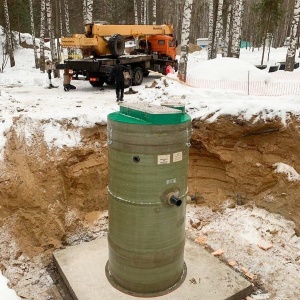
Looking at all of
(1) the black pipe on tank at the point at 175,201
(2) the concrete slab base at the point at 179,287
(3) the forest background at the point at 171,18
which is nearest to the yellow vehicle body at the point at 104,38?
(3) the forest background at the point at 171,18

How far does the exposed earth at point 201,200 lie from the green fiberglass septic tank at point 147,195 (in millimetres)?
1512

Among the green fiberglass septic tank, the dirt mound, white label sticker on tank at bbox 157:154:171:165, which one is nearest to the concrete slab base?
the green fiberglass septic tank

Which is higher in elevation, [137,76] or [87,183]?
[137,76]

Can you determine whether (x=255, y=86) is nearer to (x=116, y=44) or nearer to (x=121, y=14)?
(x=116, y=44)

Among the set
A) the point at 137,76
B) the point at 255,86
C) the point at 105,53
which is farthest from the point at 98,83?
the point at 255,86

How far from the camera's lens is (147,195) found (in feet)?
14.7

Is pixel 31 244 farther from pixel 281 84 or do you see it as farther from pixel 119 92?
pixel 281 84

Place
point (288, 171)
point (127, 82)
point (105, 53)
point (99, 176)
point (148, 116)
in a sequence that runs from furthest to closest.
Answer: point (105, 53) < point (127, 82) < point (99, 176) < point (288, 171) < point (148, 116)

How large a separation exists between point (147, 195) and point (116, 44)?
32.2 ft

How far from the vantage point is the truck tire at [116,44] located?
12.7 meters

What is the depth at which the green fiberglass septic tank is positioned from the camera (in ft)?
14.1

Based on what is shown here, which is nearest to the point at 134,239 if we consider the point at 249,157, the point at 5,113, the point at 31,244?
the point at 31,244

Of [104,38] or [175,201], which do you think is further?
[104,38]

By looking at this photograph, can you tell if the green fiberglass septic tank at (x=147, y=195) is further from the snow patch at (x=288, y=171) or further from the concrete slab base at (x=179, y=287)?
the snow patch at (x=288, y=171)
